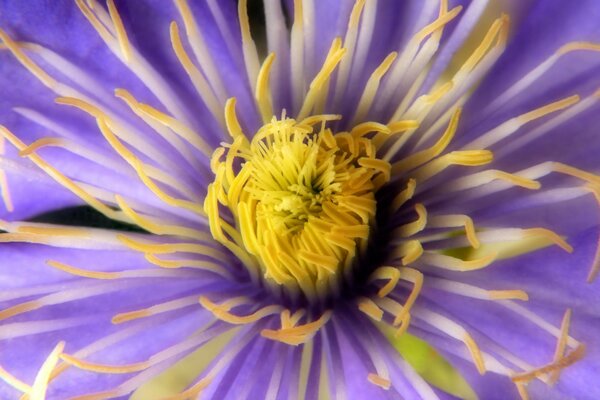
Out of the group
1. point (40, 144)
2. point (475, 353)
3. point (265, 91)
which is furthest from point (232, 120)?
point (475, 353)

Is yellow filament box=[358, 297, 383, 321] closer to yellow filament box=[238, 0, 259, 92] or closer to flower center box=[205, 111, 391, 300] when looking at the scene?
flower center box=[205, 111, 391, 300]

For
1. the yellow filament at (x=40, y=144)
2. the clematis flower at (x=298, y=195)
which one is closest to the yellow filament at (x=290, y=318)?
the clematis flower at (x=298, y=195)

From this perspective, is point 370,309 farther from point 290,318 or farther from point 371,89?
point 371,89

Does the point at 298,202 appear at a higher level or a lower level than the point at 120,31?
lower

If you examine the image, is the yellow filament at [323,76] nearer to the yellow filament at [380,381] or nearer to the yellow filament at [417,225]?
the yellow filament at [417,225]

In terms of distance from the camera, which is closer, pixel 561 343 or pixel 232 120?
pixel 561 343

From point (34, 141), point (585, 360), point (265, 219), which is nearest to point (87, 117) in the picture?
point (34, 141)

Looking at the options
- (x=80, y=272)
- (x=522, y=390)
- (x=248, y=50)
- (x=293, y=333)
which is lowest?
(x=522, y=390)

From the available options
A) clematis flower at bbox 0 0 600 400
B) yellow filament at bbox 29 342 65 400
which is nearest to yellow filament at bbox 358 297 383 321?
clematis flower at bbox 0 0 600 400

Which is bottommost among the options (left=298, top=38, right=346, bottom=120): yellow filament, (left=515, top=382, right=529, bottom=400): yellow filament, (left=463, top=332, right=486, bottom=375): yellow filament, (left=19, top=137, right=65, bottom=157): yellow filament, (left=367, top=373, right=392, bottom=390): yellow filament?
(left=515, top=382, right=529, bottom=400): yellow filament
